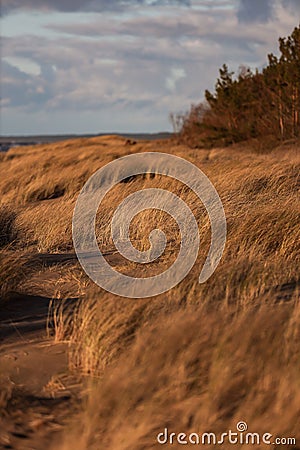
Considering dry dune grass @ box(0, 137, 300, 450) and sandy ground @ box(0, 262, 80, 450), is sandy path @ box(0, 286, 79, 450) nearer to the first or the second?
sandy ground @ box(0, 262, 80, 450)

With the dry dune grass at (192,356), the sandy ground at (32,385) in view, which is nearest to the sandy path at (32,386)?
the sandy ground at (32,385)

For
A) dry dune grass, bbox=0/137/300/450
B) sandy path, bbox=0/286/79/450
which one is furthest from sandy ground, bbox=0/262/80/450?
dry dune grass, bbox=0/137/300/450

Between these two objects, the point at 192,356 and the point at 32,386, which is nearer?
the point at 192,356

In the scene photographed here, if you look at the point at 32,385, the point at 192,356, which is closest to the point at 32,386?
the point at 32,385

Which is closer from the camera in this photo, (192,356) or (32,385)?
(192,356)

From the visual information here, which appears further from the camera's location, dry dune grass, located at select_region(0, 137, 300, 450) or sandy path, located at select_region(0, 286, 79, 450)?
sandy path, located at select_region(0, 286, 79, 450)

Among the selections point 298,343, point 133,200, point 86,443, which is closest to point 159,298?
point 298,343

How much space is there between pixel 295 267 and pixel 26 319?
6.64 ft

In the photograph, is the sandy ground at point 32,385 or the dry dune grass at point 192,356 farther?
the sandy ground at point 32,385

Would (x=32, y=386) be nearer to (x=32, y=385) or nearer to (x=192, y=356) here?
(x=32, y=385)

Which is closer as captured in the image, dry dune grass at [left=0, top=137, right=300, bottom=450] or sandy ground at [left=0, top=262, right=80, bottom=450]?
dry dune grass at [left=0, top=137, right=300, bottom=450]

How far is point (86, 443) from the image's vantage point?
2.83m

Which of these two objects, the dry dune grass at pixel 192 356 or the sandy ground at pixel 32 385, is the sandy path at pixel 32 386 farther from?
the dry dune grass at pixel 192 356

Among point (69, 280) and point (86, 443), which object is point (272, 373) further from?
point (69, 280)
